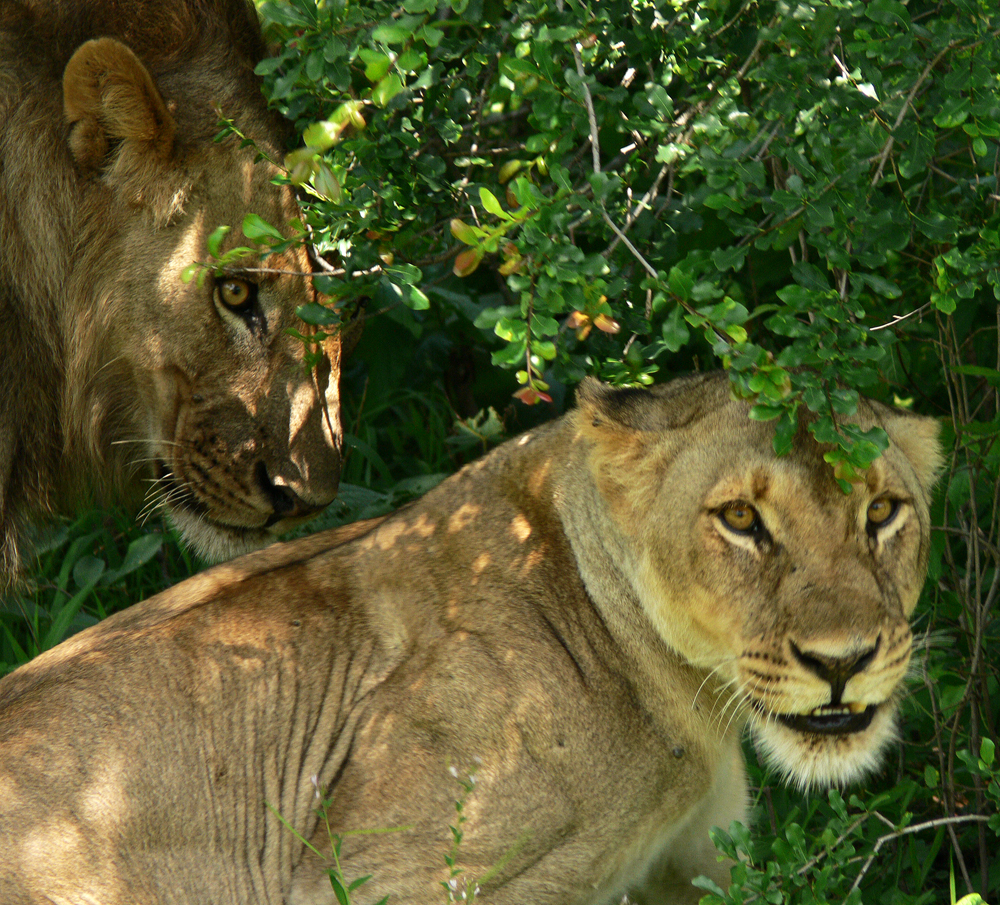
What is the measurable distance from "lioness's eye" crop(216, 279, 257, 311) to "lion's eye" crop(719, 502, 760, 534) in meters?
1.28

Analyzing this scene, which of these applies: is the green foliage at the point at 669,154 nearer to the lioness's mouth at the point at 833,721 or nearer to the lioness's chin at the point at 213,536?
the lioness's mouth at the point at 833,721

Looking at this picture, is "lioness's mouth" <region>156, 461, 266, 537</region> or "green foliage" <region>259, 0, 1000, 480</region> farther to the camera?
"lioness's mouth" <region>156, 461, 266, 537</region>

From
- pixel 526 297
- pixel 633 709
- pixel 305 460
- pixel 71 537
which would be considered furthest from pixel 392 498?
pixel 526 297

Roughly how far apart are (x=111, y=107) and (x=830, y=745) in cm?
211

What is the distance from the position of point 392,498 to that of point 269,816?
55.7 inches

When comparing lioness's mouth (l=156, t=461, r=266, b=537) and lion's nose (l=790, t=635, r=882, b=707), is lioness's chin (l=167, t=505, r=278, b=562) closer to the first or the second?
lioness's mouth (l=156, t=461, r=266, b=537)

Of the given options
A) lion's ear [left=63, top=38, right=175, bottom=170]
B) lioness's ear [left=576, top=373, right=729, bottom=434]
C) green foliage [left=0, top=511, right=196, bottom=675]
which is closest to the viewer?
lioness's ear [left=576, top=373, right=729, bottom=434]

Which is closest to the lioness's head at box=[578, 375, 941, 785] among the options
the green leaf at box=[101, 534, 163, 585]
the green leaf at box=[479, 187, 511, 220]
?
the green leaf at box=[479, 187, 511, 220]

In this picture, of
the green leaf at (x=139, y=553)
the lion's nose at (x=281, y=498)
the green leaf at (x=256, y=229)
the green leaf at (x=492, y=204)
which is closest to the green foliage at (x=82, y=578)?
the green leaf at (x=139, y=553)

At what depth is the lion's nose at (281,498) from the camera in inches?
121

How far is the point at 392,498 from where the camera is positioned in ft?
13.0

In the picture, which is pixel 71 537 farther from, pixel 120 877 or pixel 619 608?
pixel 619 608

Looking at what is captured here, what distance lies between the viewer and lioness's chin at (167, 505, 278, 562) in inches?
126

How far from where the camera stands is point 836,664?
93.2 inches
